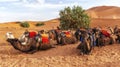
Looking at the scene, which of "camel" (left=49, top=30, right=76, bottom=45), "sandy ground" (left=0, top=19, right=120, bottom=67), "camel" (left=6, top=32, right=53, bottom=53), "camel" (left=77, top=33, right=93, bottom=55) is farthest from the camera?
"camel" (left=49, top=30, right=76, bottom=45)

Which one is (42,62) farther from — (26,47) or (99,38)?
(99,38)

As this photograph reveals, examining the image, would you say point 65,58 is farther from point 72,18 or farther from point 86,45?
point 72,18

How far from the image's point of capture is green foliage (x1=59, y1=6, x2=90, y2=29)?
51219 millimetres

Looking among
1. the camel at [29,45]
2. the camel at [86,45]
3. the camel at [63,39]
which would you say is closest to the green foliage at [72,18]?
the camel at [63,39]

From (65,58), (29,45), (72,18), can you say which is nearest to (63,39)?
(29,45)

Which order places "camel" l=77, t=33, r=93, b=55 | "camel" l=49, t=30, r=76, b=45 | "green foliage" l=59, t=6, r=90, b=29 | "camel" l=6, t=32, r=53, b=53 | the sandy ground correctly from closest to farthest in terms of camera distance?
the sandy ground → "camel" l=77, t=33, r=93, b=55 → "camel" l=6, t=32, r=53, b=53 → "camel" l=49, t=30, r=76, b=45 → "green foliage" l=59, t=6, r=90, b=29

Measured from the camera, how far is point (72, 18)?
51156 millimetres

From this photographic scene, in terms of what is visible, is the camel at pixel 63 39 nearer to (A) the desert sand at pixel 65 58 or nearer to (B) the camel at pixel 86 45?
(A) the desert sand at pixel 65 58

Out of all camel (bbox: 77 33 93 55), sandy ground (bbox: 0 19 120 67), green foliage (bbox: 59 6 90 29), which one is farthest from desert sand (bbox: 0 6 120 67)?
green foliage (bbox: 59 6 90 29)

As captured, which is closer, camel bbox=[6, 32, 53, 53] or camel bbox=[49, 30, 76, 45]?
camel bbox=[6, 32, 53, 53]

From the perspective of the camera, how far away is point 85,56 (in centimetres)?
2127

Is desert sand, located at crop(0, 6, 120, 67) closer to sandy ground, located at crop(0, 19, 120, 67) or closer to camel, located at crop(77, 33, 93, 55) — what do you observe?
sandy ground, located at crop(0, 19, 120, 67)

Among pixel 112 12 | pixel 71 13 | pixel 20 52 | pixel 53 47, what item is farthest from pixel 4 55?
pixel 112 12

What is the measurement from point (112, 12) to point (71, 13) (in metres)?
77.9
